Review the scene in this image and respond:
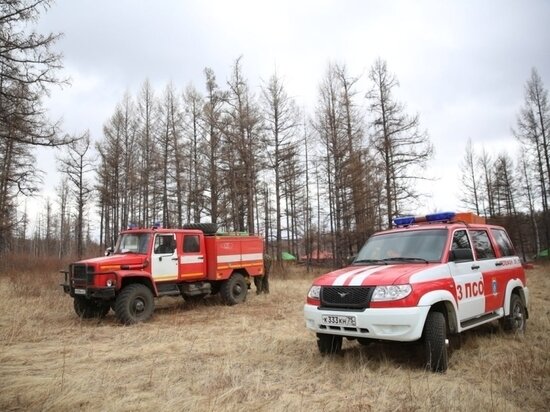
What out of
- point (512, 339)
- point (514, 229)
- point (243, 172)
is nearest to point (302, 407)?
point (512, 339)

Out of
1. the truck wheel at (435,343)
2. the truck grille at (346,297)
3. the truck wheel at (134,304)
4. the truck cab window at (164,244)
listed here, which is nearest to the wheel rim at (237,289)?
the truck cab window at (164,244)

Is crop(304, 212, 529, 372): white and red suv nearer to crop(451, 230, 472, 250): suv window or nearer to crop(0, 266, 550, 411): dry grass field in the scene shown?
crop(451, 230, 472, 250): suv window

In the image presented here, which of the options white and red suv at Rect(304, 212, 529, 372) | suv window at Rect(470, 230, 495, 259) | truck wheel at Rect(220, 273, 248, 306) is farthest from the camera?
truck wheel at Rect(220, 273, 248, 306)

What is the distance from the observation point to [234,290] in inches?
534

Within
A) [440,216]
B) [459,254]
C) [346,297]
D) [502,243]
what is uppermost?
[440,216]

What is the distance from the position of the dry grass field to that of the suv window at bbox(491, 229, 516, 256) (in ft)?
4.87

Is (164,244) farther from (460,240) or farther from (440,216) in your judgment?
(460,240)

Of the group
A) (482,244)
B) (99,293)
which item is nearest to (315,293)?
(482,244)

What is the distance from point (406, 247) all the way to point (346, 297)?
5.03 feet

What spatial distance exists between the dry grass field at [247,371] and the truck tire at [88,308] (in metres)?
0.87

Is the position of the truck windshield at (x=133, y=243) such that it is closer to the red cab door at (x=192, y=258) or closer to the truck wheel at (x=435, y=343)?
the red cab door at (x=192, y=258)

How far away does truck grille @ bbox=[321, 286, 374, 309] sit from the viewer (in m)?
5.40

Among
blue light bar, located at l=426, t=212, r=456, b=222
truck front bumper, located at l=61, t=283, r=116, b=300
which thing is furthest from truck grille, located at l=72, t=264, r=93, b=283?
blue light bar, located at l=426, t=212, r=456, b=222

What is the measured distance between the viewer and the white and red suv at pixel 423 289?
17.1 ft
